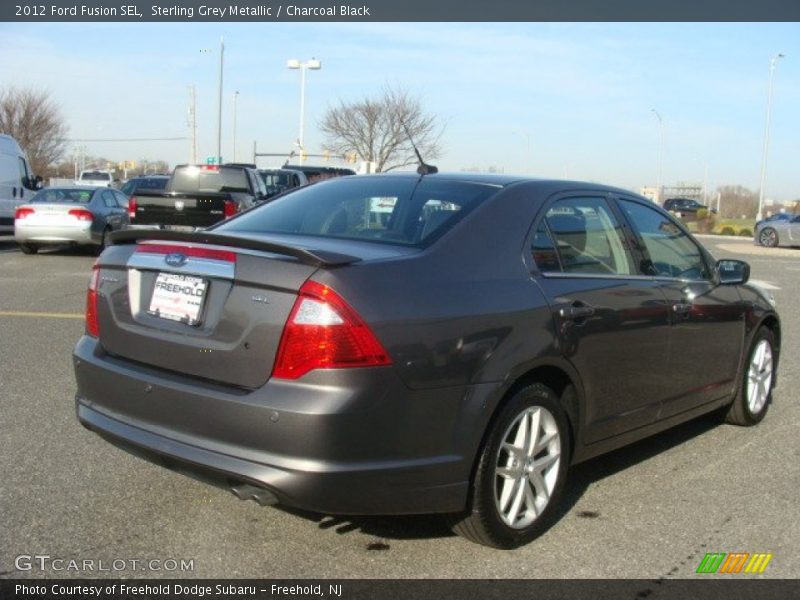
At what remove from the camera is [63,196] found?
1717 cm

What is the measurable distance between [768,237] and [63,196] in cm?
2564

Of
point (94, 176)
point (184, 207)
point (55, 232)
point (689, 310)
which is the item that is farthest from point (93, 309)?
point (94, 176)

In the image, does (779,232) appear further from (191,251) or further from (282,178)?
(191,251)

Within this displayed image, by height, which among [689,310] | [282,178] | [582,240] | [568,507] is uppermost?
[282,178]

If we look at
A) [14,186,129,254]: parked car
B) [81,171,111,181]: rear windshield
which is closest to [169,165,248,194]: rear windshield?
[14,186,129,254]: parked car

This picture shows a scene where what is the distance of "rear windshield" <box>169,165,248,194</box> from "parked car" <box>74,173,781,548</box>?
493 inches

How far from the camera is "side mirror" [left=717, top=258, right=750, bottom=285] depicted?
17.5ft

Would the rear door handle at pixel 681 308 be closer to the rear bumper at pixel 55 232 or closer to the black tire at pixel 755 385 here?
the black tire at pixel 755 385

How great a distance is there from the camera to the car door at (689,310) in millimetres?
4723

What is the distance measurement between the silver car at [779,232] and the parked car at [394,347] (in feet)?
96.5

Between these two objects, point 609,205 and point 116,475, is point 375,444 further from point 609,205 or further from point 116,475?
point 609,205

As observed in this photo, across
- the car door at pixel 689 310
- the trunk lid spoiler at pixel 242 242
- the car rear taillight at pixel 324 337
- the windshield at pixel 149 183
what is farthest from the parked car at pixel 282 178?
the car rear taillight at pixel 324 337

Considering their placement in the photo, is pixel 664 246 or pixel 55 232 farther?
pixel 55 232

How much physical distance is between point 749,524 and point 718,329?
4.72 ft
